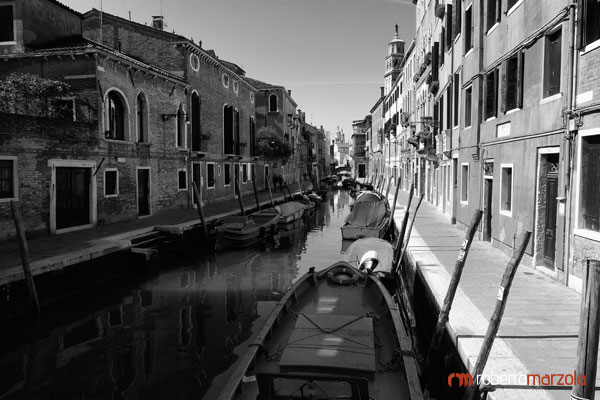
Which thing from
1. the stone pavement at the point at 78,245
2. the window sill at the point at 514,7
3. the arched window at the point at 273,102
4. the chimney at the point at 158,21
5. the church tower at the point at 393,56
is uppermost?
the church tower at the point at 393,56

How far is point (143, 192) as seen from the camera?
16734mm

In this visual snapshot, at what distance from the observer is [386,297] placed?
6633 mm

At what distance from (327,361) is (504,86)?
7687mm

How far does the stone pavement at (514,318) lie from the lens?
415 centimetres

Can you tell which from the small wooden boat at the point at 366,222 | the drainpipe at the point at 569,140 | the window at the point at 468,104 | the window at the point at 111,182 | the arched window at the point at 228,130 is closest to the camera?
the drainpipe at the point at 569,140

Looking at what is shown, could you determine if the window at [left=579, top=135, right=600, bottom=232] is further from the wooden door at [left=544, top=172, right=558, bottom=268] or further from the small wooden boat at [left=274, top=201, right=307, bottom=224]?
the small wooden boat at [left=274, top=201, right=307, bottom=224]

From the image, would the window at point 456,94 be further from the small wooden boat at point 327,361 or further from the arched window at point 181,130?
the arched window at point 181,130

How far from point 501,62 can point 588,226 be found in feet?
15.8

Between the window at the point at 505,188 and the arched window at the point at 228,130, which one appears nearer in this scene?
the window at the point at 505,188

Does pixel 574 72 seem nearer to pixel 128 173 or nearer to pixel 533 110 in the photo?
pixel 533 110

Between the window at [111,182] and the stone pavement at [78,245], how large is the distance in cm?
101

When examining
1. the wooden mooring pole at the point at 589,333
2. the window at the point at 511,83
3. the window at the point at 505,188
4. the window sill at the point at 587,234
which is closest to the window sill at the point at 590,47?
the window sill at the point at 587,234

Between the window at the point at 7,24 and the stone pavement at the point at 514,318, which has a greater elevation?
the window at the point at 7,24

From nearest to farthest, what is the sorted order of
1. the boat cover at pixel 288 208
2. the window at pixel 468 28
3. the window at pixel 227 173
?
1. the window at pixel 468 28
2. the boat cover at pixel 288 208
3. the window at pixel 227 173
